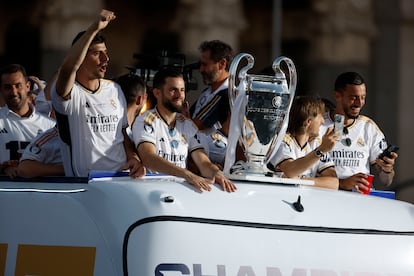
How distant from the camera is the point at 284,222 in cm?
705

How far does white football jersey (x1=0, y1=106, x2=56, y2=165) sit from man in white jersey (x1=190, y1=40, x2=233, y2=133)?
102cm

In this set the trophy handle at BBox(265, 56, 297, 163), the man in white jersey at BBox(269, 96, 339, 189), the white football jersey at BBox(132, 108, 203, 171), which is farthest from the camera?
the man in white jersey at BBox(269, 96, 339, 189)

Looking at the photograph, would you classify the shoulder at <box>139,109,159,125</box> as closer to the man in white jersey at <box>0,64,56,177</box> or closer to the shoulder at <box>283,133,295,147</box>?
the shoulder at <box>283,133,295,147</box>

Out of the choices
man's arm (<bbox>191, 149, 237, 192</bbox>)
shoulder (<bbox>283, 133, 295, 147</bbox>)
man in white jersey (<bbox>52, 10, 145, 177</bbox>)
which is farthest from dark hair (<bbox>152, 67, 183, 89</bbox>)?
shoulder (<bbox>283, 133, 295, 147</bbox>)

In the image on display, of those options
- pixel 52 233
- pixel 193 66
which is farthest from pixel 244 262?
pixel 193 66

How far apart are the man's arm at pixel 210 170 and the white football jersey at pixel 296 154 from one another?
1.78 ft

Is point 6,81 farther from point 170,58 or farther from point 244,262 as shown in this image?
point 244,262

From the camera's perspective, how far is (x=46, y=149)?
27.5ft

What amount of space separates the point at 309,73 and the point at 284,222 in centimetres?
2030

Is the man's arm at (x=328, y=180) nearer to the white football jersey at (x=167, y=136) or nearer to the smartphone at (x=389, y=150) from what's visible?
the smartphone at (x=389, y=150)

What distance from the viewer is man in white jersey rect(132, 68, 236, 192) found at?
797cm

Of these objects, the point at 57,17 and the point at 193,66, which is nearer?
the point at 193,66

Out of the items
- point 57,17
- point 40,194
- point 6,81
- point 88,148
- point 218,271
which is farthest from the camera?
point 57,17

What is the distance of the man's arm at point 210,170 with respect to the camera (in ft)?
23.6
